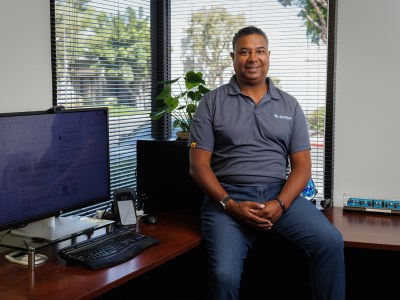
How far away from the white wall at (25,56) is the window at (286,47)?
1.17 meters

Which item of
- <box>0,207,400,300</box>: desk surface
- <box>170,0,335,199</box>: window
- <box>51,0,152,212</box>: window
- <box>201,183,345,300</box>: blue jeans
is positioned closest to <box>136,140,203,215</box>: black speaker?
<box>0,207,400,300</box>: desk surface

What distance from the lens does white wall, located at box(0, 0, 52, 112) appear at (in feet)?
8.10

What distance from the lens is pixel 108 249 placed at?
2250 millimetres

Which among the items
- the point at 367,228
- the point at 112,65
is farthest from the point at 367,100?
the point at 112,65

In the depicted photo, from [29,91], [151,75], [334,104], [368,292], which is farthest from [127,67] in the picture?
[368,292]

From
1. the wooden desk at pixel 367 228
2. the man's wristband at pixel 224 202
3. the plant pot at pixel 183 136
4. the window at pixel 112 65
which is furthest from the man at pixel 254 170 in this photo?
the window at pixel 112 65

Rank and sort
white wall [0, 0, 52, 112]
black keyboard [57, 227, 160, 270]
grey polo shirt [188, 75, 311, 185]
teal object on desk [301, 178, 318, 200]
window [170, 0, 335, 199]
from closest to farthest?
black keyboard [57, 227, 160, 270], white wall [0, 0, 52, 112], grey polo shirt [188, 75, 311, 185], teal object on desk [301, 178, 318, 200], window [170, 0, 335, 199]

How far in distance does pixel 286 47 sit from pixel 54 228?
5.66ft

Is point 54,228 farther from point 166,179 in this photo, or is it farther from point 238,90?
point 238,90

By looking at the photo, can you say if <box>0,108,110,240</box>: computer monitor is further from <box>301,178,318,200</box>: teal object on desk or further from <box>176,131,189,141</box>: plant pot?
<box>301,178,318,200</box>: teal object on desk

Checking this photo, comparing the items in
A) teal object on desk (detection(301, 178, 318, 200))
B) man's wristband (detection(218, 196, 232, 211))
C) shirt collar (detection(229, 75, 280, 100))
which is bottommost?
teal object on desk (detection(301, 178, 318, 200))

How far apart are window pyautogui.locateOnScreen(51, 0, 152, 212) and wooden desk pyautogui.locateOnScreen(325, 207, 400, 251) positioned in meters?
1.23

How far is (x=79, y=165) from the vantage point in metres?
2.50

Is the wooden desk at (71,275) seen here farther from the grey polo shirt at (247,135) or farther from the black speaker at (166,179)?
the black speaker at (166,179)
